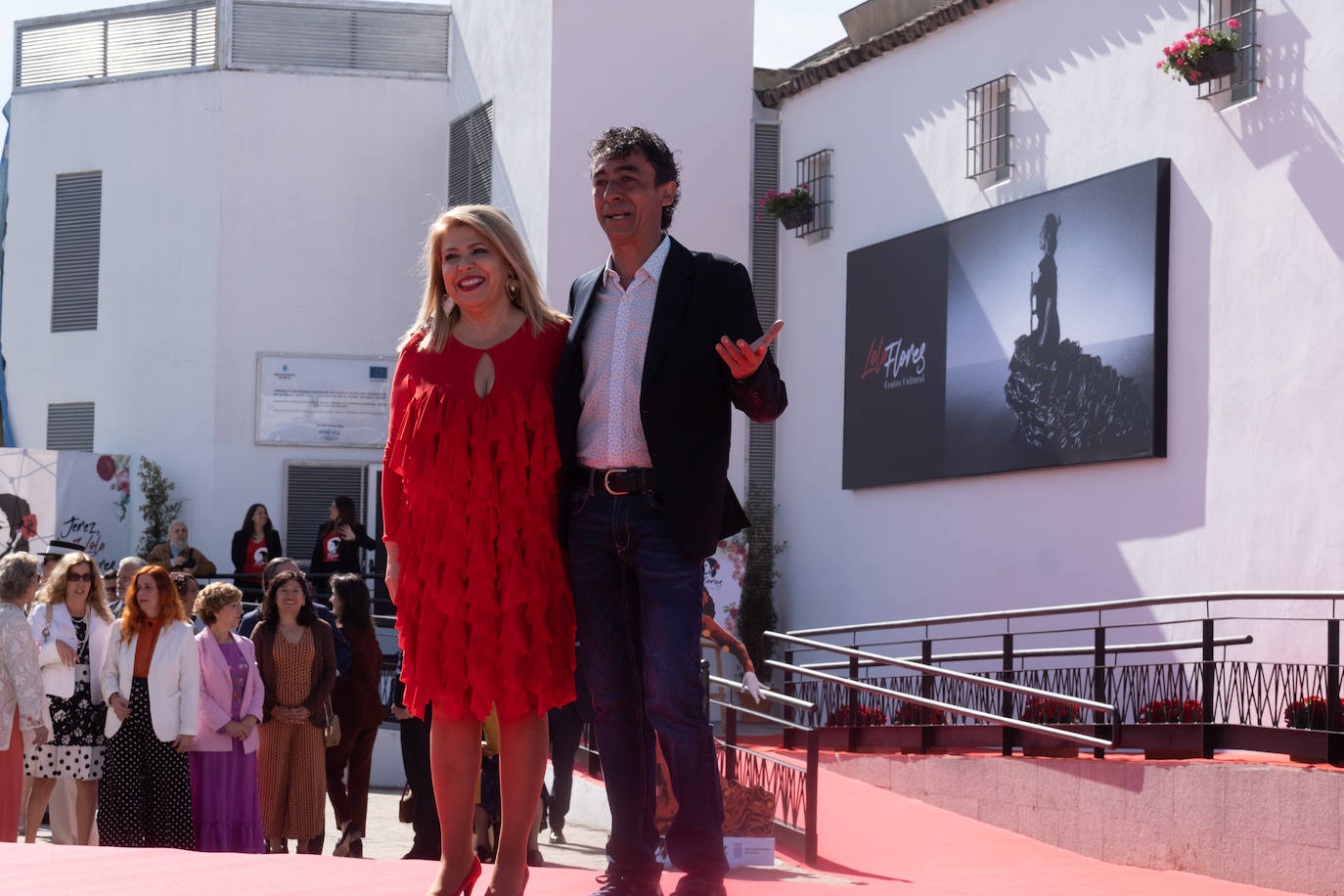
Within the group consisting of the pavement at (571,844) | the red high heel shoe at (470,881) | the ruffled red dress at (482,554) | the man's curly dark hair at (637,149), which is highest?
the man's curly dark hair at (637,149)

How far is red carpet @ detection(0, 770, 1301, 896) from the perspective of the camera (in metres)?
4.00

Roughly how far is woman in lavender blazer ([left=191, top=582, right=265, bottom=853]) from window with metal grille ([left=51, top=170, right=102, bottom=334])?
1266 centimetres

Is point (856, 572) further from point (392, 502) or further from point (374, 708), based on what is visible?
point (392, 502)

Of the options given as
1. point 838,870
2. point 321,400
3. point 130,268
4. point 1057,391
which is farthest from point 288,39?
point 838,870

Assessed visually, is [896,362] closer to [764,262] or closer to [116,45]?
[764,262]

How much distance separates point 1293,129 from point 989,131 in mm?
3622

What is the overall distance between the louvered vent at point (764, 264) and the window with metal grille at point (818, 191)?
0.58m

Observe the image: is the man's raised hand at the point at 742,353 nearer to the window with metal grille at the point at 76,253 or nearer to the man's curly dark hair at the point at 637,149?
the man's curly dark hair at the point at 637,149

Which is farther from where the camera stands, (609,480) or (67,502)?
(67,502)

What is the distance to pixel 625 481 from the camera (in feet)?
12.0

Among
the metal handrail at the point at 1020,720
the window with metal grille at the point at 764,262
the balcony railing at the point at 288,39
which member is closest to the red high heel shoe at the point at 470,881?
the metal handrail at the point at 1020,720

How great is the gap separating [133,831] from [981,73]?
392 inches

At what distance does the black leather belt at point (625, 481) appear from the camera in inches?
144

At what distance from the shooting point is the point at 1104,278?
1311 cm
